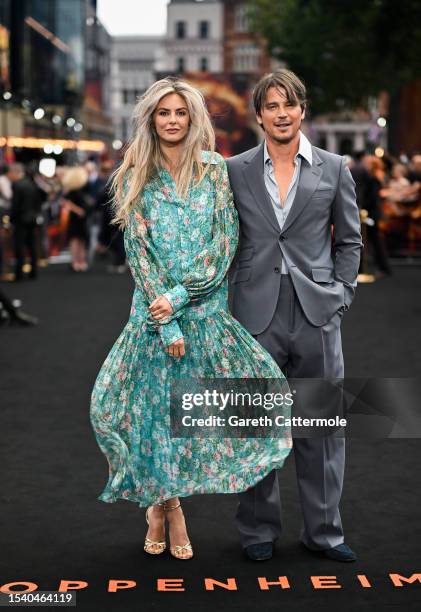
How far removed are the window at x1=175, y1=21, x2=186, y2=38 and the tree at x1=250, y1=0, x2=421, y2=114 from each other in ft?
324

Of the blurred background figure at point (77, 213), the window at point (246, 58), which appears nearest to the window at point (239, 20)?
the window at point (246, 58)

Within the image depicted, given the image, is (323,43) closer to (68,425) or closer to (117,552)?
(68,425)

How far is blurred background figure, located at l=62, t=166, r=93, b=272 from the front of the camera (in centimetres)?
2041

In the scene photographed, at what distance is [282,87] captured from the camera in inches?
193

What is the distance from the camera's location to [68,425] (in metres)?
7.98

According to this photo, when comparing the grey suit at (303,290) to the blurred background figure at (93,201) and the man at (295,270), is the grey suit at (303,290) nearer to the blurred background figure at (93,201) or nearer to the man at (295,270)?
the man at (295,270)

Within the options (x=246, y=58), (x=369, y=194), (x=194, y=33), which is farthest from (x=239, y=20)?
(x=369, y=194)

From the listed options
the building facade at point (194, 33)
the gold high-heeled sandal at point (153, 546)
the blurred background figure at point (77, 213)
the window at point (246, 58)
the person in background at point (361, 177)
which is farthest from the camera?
the building facade at point (194, 33)

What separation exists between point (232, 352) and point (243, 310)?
218 mm

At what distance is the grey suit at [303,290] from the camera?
5012 millimetres

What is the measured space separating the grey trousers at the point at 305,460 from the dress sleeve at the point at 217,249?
0.29 meters

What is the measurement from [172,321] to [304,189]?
771 mm

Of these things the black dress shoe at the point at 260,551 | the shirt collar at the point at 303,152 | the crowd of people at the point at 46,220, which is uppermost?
the shirt collar at the point at 303,152

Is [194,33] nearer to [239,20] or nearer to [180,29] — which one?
[180,29]
